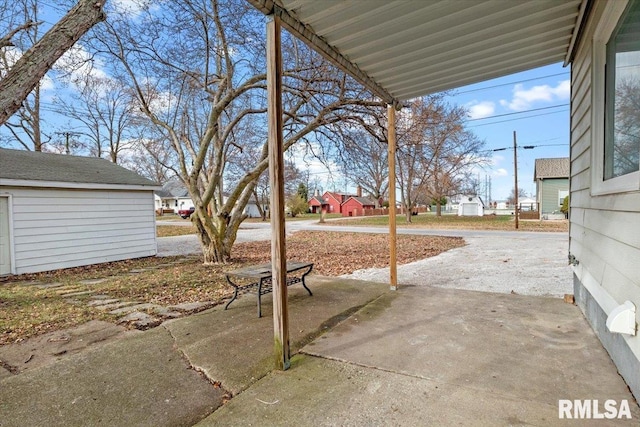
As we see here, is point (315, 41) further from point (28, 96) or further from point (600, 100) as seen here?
point (28, 96)

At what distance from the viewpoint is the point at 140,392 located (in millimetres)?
2242

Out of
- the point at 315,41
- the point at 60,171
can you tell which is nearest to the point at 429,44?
the point at 315,41

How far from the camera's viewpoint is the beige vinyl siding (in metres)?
1.93

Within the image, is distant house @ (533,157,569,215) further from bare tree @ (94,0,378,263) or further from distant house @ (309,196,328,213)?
distant house @ (309,196,328,213)

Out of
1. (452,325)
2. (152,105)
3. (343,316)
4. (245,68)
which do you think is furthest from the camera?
(152,105)

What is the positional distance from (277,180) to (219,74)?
6546 mm

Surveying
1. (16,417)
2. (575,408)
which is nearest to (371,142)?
(575,408)

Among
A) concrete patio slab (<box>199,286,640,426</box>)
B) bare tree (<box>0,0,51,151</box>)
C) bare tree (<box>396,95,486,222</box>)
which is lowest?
concrete patio slab (<box>199,286,640,426</box>)

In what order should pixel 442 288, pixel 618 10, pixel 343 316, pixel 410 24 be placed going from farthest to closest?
pixel 442 288 < pixel 343 316 < pixel 410 24 < pixel 618 10

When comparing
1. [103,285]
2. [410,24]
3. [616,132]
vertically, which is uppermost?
[410,24]

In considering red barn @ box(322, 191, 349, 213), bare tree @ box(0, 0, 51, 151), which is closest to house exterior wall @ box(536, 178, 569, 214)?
bare tree @ box(0, 0, 51, 151)

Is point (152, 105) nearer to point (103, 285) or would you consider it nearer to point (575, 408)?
point (103, 285)

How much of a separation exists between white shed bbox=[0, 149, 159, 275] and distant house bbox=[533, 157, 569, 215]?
26414 millimetres

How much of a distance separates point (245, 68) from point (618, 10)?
6.88m
